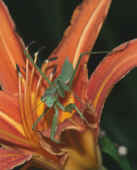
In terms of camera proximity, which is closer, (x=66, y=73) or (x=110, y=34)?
(x=66, y=73)

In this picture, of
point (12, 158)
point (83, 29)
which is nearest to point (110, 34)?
point (83, 29)

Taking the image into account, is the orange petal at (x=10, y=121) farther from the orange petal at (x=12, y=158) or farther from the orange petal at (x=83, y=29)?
the orange petal at (x=83, y=29)

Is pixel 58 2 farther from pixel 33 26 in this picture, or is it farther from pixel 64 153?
pixel 64 153

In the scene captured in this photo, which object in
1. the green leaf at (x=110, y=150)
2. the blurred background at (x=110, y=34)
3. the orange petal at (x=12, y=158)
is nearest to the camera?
the orange petal at (x=12, y=158)

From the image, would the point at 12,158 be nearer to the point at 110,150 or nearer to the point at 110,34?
the point at 110,150

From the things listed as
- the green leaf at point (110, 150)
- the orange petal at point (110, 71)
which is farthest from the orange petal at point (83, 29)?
the green leaf at point (110, 150)

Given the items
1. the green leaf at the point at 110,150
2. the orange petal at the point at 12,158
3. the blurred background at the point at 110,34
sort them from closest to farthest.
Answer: the orange petal at the point at 12,158 < the green leaf at the point at 110,150 < the blurred background at the point at 110,34

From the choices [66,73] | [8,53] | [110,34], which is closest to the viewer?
[66,73]
